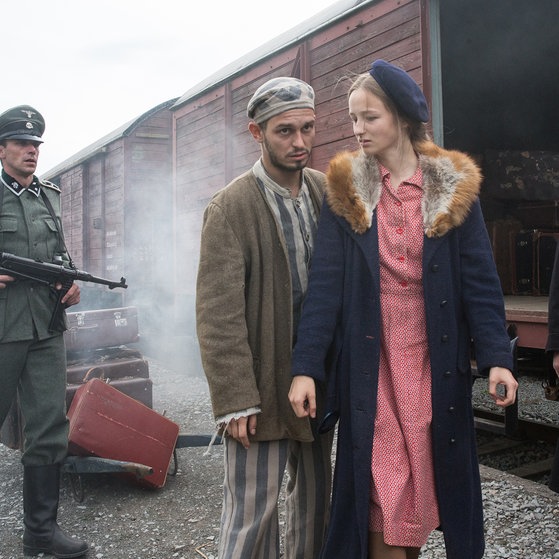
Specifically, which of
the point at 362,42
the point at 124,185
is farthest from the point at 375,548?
the point at 124,185

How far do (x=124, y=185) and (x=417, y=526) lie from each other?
1099cm

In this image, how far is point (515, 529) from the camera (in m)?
2.95

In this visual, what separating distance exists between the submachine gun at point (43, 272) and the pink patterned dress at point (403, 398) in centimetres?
191

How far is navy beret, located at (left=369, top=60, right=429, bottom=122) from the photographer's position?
1752 mm

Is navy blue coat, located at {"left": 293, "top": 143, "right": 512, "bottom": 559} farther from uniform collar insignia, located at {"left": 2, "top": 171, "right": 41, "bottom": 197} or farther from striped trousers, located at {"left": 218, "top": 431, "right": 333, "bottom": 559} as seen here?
uniform collar insignia, located at {"left": 2, "top": 171, "right": 41, "bottom": 197}

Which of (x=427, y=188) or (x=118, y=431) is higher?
(x=427, y=188)

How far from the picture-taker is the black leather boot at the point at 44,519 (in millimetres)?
2838

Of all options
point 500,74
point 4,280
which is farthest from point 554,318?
point 500,74

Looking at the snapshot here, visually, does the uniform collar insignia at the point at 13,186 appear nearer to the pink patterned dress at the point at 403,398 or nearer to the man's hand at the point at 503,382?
the pink patterned dress at the point at 403,398

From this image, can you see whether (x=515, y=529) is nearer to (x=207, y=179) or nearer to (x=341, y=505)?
(x=341, y=505)

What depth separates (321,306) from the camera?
180cm

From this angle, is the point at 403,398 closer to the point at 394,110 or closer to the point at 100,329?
the point at 394,110

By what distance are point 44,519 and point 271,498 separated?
1.54m

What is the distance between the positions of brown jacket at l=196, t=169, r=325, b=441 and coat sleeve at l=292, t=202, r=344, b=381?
15 cm
